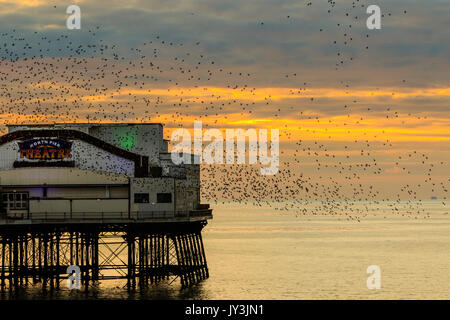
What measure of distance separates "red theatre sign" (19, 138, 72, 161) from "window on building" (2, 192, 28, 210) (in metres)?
3.54

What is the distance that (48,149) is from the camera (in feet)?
246

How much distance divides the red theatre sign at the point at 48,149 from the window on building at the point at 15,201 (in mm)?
3544

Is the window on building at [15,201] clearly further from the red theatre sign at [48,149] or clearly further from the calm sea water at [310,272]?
the calm sea water at [310,272]

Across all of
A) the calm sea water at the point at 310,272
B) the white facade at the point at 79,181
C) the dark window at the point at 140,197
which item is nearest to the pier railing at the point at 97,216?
the white facade at the point at 79,181

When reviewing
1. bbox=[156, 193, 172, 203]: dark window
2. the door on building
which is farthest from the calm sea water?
bbox=[156, 193, 172, 203]: dark window

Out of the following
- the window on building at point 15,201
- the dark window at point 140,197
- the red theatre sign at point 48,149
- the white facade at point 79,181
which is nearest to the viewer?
the white facade at point 79,181

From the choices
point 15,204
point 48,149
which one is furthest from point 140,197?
point 15,204

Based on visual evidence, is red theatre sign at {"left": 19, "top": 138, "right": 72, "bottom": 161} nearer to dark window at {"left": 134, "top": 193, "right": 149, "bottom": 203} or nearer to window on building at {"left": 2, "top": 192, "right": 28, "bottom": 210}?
window on building at {"left": 2, "top": 192, "right": 28, "bottom": 210}

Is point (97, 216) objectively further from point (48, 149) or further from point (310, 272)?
point (310, 272)

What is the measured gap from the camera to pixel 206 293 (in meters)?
81.1

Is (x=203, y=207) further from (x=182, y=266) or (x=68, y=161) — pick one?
(x=68, y=161)

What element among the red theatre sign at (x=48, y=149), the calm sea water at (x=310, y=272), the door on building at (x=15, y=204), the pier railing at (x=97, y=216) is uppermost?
the red theatre sign at (x=48, y=149)

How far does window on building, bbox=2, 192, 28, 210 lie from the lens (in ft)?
240

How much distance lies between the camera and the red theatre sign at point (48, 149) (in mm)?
75062
